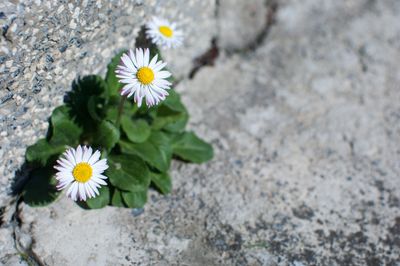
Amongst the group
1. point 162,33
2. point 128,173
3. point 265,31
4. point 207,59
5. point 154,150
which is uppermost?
point 265,31

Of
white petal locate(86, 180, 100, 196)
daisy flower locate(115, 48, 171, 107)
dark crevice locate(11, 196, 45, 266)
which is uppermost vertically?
daisy flower locate(115, 48, 171, 107)

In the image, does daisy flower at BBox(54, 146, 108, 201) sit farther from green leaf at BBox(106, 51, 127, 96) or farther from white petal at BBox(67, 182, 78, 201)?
green leaf at BBox(106, 51, 127, 96)

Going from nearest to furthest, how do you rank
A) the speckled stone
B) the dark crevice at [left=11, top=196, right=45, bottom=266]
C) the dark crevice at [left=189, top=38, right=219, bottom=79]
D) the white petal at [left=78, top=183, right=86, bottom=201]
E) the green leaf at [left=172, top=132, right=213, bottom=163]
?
the speckled stone, the white petal at [left=78, top=183, right=86, bottom=201], the dark crevice at [left=11, top=196, right=45, bottom=266], the green leaf at [left=172, top=132, right=213, bottom=163], the dark crevice at [left=189, top=38, right=219, bottom=79]

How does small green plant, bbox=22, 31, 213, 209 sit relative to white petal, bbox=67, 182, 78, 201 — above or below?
above

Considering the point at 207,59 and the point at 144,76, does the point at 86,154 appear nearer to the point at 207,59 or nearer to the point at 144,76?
the point at 144,76

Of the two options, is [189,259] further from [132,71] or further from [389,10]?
[389,10]

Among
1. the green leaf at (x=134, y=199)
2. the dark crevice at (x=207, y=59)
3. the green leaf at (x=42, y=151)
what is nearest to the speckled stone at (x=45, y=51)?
the green leaf at (x=42, y=151)

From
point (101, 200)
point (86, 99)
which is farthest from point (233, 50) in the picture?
→ point (101, 200)

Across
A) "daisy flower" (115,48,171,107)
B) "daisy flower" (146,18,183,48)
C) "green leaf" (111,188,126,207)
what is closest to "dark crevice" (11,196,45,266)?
"green leaf" (111,188,126,207)
